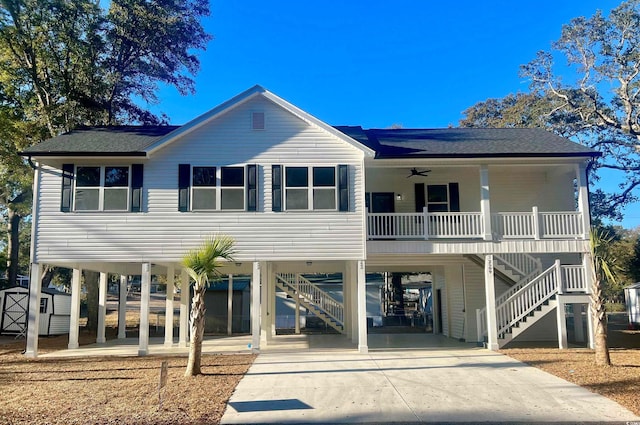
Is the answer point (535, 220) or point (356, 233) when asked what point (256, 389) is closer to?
point (356, 233)

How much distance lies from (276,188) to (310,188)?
42.1 inches

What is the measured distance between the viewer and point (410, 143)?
1638 cm

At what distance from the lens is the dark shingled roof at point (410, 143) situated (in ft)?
47.8

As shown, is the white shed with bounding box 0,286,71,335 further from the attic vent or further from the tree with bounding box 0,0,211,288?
the attic vent

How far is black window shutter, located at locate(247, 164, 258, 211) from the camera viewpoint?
14.6 meters

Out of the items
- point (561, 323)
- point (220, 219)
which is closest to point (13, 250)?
point (220, 219)

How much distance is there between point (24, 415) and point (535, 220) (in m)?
14.3

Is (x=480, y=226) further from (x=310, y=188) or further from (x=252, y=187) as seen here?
(x=252, y=187)

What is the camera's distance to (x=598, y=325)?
1162cm

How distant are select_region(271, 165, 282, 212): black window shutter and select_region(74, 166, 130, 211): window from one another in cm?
450

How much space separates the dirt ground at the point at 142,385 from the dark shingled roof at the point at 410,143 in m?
6.12

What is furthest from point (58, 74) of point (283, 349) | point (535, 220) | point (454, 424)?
point (454, 424)

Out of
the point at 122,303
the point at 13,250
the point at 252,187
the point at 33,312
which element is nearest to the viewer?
the point at 33,312

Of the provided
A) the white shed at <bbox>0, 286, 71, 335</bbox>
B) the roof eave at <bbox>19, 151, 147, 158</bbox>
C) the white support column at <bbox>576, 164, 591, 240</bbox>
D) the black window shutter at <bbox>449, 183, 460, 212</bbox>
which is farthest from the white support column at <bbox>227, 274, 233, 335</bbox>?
the white support column at <bbox>576, 164, 591, 240</bbox>
